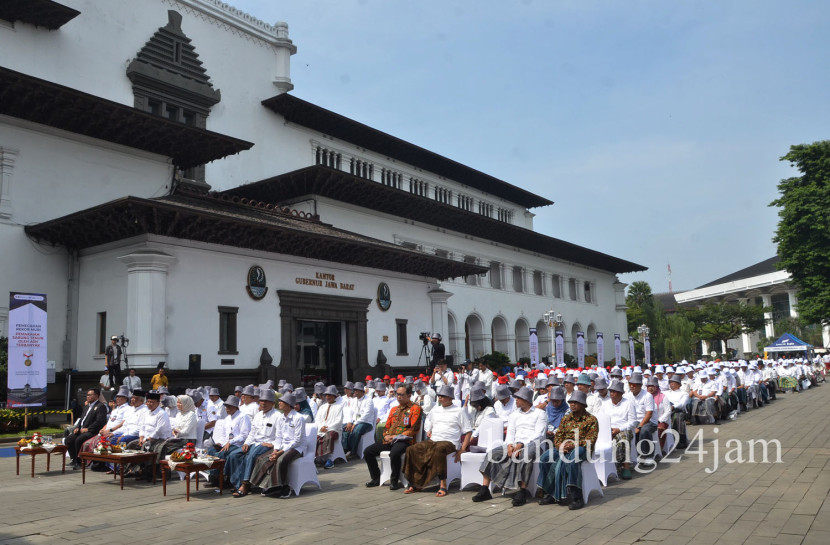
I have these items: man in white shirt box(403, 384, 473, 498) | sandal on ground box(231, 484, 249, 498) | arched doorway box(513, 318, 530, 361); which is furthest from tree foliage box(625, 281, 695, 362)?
sandal on ground box(231, 484, 249, 498)

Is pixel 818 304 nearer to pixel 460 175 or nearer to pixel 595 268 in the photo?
pixel 595 268

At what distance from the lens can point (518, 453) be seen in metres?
9.14

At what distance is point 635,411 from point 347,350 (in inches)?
616

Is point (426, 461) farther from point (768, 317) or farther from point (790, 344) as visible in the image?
point (768, 317)

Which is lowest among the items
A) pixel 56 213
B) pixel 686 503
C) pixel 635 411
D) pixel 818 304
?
pixel 686 503

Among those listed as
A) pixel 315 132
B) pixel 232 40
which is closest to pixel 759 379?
pixel 315 132

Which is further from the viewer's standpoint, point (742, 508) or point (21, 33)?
point (21, 33)

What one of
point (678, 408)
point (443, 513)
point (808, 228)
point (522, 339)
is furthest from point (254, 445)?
point (808, 228)

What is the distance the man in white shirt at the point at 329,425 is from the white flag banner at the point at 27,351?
7.44 m

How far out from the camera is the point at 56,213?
864 inches

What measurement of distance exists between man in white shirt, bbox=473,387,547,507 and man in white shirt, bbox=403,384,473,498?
557mm

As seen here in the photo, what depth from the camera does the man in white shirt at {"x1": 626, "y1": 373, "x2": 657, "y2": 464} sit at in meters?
11.2

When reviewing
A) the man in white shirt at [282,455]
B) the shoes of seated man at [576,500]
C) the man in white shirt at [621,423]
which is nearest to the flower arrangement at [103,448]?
the man in white shirt at [282,455]

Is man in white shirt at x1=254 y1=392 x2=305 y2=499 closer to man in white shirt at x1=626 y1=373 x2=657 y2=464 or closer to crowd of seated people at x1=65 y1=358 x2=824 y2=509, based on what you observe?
crowd of seated people at x1=65 y1=358 x2=824 y2=509
